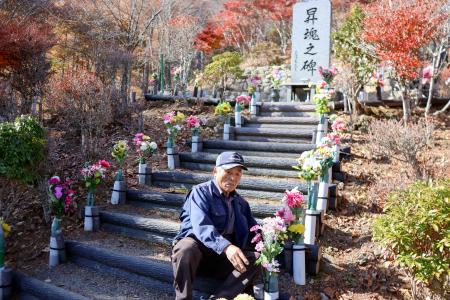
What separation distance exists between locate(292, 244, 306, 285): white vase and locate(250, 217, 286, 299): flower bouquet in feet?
1.78

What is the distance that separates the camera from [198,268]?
10.1 ft

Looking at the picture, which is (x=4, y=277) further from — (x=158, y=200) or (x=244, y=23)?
(x=244, y=23)

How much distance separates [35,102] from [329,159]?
6023 millimetres

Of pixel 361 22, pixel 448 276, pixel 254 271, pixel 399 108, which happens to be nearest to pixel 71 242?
pixel 254 271

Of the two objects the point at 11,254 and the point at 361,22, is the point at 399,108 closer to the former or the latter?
the point at 361,22

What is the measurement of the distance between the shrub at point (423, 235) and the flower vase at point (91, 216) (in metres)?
3.26

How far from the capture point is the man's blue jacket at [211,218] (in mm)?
2826

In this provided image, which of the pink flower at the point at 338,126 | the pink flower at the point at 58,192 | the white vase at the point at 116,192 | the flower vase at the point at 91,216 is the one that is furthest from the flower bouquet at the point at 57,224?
the pink flower at the point at 338,126

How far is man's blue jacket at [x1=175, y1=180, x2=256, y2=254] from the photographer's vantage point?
2.83m

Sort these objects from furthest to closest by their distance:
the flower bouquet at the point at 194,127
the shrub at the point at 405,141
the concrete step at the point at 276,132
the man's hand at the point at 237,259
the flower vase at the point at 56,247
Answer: the concrete step at the point at 276,132 < the flower bouquet at the point at 194,127 < the shrub at the point at 405,141 < the flower vase at the point at 56,247 < the man's hand at the point at 237,259

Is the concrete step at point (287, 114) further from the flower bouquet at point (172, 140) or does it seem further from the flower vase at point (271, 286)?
the flower vase at point (271, 286)

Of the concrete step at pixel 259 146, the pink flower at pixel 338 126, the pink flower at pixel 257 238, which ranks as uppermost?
the pink flower at pixel 338 126

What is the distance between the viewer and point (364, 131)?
7.68 meters

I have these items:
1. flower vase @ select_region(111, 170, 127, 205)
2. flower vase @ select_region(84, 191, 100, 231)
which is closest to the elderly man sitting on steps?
flower vase @ select_region(84, 191, 100, 231)
